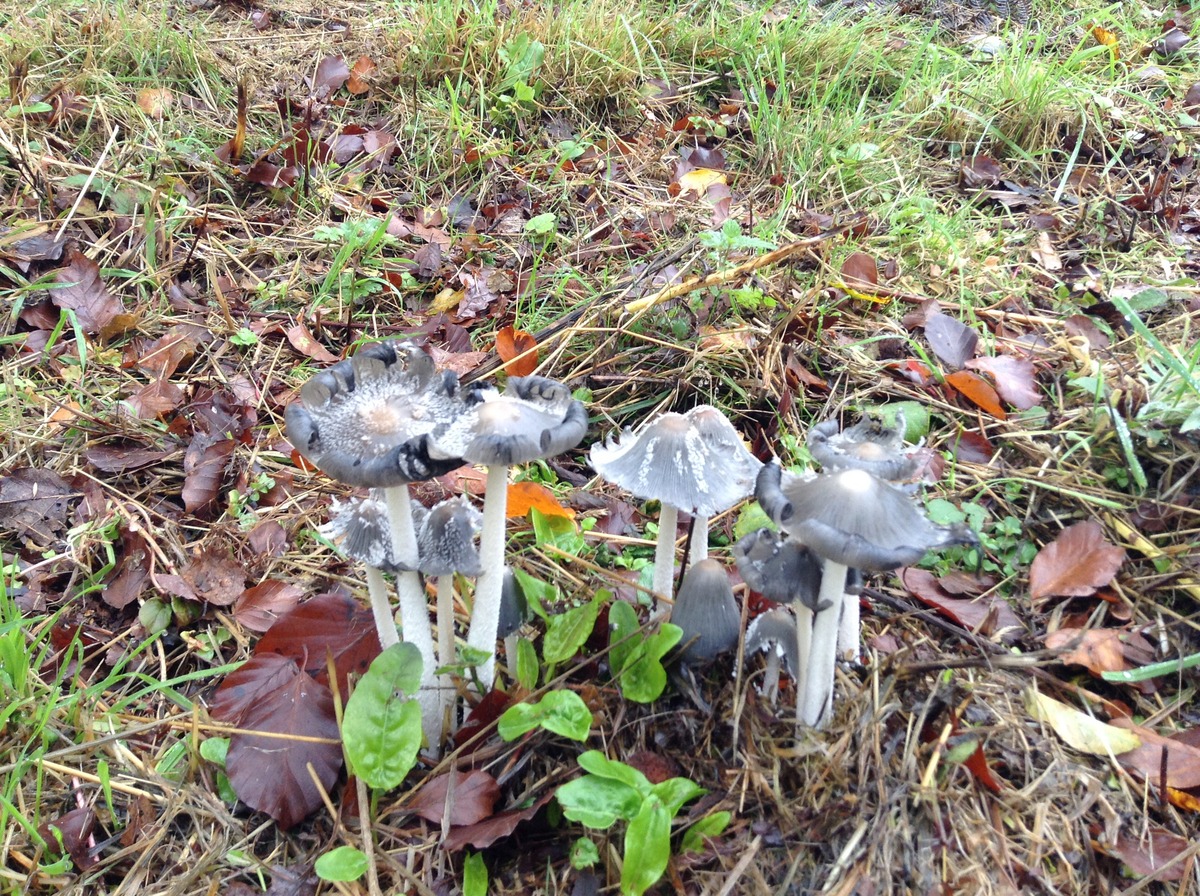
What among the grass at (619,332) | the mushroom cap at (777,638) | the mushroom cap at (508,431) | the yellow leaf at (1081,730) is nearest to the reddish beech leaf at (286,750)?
the grass at (619,332)

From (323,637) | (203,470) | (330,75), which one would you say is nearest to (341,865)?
(323,637)

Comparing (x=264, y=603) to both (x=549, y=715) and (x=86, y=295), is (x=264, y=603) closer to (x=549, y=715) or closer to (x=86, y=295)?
(x=549, y=715)

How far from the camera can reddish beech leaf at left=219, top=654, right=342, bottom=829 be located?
1578mm

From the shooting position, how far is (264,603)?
82.1 inches

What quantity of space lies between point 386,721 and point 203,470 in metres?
1.32

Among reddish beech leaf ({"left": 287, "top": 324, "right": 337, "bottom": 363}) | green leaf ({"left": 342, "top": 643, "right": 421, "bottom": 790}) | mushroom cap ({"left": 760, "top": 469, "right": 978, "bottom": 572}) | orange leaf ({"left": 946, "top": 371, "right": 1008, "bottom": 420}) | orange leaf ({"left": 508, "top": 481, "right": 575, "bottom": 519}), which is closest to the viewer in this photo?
mushroom cap ({"left": 760, "top": 469, "right": 978, "bottom": 572})

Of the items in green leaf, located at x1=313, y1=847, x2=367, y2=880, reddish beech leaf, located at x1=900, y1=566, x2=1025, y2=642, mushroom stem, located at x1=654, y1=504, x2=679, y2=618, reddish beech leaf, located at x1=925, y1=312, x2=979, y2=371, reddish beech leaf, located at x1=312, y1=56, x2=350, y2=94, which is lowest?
reddish beech leaf, located at x1=900, y1=566, x2=1025, y2=642

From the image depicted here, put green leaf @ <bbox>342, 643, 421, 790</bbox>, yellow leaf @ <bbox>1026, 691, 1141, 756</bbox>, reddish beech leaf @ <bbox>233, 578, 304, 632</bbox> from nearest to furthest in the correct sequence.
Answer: green leaf @ <bbox>342, 643, 421, 790</bbox>
yellow leaf @ <bbox>1026, 691, 1141, 756</bbox>
reddish beech leaf @ <bbox>233, 578, 304, 632</bbox>

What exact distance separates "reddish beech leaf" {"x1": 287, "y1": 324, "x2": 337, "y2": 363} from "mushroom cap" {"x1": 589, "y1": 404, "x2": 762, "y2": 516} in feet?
5.45

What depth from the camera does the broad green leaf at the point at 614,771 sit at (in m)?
1.40

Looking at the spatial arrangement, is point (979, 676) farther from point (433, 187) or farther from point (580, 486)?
point (433, 187)

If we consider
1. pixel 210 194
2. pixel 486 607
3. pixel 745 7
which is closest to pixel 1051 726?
pixel 486 607

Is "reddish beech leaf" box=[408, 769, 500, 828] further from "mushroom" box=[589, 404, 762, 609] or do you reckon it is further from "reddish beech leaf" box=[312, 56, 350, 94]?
"reddish beech leaf" box=[312, 56, 350, 94]

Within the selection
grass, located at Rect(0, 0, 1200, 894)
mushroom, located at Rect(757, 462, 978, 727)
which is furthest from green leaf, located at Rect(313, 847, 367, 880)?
mushroom, located at Rect(757, 462, 978, 727)
